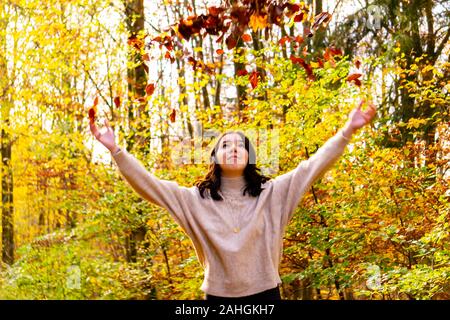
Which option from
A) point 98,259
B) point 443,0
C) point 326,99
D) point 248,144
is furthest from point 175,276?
point 248,144

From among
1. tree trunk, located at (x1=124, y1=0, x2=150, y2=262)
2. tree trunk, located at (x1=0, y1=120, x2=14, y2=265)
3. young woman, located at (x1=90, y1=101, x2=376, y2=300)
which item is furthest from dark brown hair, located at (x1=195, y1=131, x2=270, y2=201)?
tree trunk, located at (x1=0, y1=120, x2=14, y2=265)

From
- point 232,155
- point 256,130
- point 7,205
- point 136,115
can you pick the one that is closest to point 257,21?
point 232,155

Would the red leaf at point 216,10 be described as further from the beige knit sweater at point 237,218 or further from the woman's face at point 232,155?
the beige knit sweater at point 237,218

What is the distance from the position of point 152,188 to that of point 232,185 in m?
0.36

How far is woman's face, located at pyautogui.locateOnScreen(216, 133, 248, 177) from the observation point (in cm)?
279

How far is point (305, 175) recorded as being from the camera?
8.93 feet

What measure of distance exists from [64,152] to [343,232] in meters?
4.75

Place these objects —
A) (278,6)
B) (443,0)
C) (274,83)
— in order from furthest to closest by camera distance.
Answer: (443,0), (274,83), (278,6)

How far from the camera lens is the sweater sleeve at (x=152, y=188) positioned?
2580mm

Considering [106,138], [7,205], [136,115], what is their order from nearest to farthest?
1. [106,138]
2. [136,115]
3. [7,205]

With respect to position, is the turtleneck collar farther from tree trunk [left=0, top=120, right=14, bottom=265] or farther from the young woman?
tree trunk [left=0, top=120, right=14, bottom=265]

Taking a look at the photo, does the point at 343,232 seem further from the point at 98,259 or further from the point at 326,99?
the point at 98,259

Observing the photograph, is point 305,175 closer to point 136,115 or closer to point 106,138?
point 106,138
